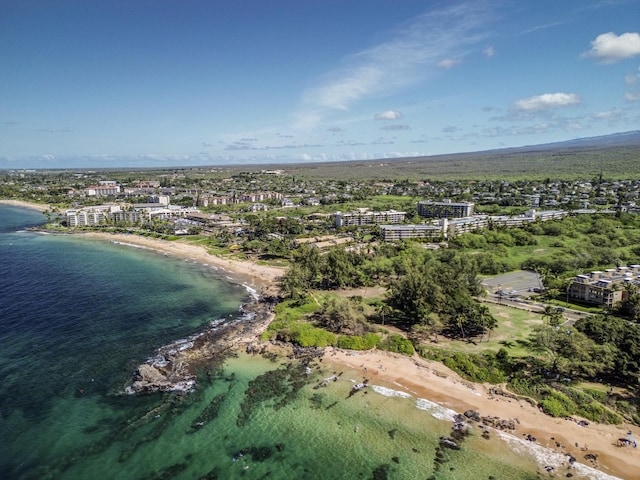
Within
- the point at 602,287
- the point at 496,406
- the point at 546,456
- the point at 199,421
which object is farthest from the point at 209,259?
the point at 546,456

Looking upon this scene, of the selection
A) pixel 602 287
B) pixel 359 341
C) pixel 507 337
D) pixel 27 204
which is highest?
pixel 27 204

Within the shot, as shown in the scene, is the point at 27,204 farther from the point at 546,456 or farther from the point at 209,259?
the point at 546,456

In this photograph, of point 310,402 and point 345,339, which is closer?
point 310,402

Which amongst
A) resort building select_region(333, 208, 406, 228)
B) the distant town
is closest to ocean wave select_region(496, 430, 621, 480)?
the distant town

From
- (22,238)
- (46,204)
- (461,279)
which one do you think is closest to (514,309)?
(461,279)

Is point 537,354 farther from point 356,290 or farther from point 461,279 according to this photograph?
point 356,290
